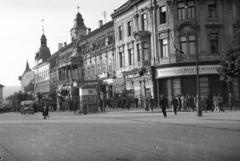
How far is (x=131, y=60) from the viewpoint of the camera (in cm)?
5341

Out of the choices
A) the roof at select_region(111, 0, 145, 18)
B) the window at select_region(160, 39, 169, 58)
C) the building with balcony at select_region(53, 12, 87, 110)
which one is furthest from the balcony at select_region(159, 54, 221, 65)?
the building with balcony at select_region(53, 12, 87, 110)

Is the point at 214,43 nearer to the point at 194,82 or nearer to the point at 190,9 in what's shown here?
the point at 190,9

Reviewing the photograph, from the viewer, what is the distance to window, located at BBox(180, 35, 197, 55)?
4441cm

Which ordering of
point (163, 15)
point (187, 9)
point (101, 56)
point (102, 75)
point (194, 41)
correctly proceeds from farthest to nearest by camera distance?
1. point (101, 56)
2. point (102, 75)
3. point (163, 15)
4. point (187, 9)
5. point (194, 41)

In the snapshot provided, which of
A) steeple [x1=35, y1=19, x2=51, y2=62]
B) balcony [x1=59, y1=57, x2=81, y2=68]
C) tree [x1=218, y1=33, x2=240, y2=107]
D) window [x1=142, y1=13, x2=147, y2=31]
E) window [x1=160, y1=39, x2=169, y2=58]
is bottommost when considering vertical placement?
tree [x1=218, y1=33, x2=240, y2=107]

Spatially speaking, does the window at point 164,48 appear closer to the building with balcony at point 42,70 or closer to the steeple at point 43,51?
the building with balcony at point 42,70

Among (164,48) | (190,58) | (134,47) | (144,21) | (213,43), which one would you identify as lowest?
(190,58)

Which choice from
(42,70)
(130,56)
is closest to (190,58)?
(130,56)

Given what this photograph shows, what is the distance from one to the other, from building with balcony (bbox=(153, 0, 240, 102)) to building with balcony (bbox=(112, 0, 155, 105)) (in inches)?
110

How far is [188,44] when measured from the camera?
4462 cm

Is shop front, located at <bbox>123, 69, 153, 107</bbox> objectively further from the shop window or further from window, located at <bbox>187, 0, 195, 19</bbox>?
window, located at <bbox>187, 0, 195, 19</bbox>

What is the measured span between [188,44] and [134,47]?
29.3ft

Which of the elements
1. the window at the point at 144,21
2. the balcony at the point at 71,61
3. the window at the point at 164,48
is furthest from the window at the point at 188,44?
the balcony at the point at 71,61

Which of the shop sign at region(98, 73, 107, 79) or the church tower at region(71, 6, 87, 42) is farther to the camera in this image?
the church tower at region(71, 6, 87, 42)
